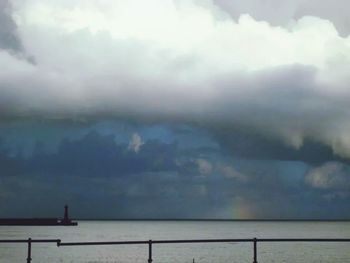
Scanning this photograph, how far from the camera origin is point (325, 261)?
61219 mm

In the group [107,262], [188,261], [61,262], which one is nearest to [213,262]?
[188,261]

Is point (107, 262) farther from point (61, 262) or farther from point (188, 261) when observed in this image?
point (188, 261)

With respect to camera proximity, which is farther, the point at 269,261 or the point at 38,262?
the point at 269,261

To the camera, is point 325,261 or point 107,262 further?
point 325,261

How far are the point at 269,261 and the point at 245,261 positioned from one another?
108 inches

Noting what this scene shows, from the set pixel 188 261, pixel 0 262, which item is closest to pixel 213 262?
pixel 188 261

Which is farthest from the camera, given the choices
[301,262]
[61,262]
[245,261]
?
[245,261]

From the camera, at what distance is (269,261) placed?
2335 inches

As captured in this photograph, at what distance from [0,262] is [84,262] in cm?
810

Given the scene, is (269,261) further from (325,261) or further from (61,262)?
(61,262)

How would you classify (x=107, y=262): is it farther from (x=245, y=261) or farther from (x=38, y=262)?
(x=245, y=261)

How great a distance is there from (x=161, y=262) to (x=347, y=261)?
849 inches

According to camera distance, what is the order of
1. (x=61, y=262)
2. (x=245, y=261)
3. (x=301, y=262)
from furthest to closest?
1. (x=245, y=261)
2. (x=301, y=262)
3. (x=61, y=262)

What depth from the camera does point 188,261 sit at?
187 feet
